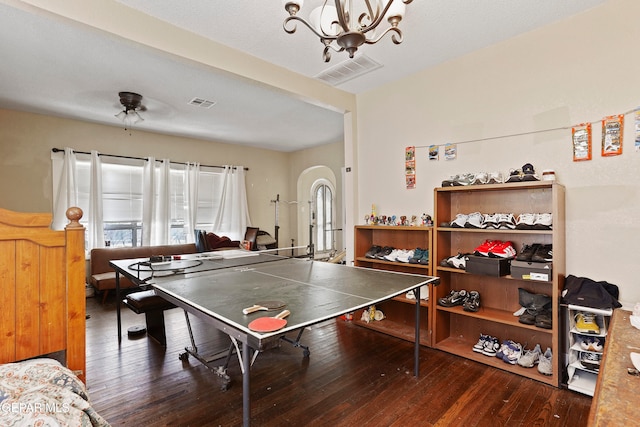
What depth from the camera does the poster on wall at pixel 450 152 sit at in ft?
10.1

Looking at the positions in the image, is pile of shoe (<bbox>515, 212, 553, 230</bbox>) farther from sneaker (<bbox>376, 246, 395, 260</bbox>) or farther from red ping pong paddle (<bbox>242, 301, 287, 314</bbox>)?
red ping pong paddle (<bbox>242, 301, 287, 314</bbox>)

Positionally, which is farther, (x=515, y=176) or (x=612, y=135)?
(x=515, y=176)

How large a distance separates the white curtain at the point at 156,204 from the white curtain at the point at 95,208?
0.63 metres

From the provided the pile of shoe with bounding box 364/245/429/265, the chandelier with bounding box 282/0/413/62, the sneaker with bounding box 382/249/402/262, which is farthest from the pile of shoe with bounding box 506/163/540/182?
the chandelier with bounding box 282/0/413/62

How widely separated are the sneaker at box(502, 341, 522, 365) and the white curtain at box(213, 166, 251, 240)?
519 centimetres

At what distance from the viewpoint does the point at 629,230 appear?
2.22 m

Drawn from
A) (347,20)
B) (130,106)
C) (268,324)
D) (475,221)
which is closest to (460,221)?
(475,221)

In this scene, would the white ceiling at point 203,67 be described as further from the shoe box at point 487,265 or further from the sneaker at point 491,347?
the sneaker at point 491,347

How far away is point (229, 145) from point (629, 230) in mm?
6231

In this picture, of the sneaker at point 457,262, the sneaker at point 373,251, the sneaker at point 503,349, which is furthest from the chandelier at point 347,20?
the sneaker at point 503,349

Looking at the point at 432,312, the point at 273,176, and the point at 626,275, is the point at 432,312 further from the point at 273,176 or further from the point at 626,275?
the point at 273,176

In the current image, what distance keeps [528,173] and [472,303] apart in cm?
117

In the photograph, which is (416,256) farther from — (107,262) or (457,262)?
(107,262)

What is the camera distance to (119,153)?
5297mm
